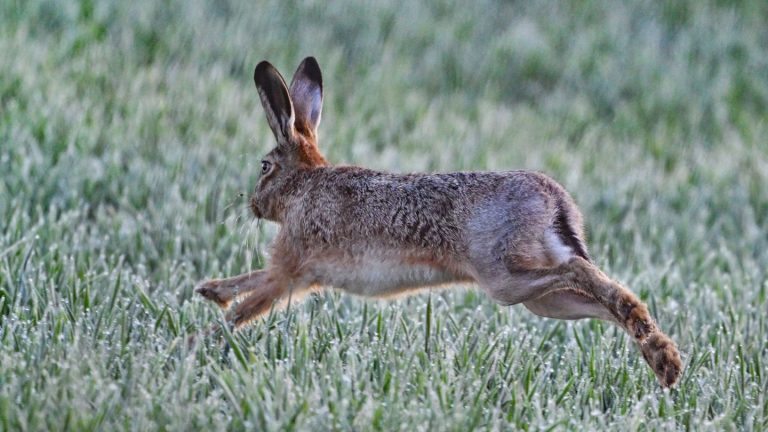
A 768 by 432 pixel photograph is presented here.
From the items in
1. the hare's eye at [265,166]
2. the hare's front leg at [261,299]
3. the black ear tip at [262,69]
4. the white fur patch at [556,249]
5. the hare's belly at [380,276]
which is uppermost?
the black ear tip at [262,69]

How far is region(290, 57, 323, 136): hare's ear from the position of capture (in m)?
5.42

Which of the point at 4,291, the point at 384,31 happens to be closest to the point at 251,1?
the point at 384,31

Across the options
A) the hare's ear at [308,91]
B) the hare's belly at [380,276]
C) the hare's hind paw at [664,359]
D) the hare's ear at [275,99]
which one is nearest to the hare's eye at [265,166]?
the hare's ear at [275,99]

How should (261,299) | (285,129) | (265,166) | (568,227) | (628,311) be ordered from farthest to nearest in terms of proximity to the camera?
1. (265,166)
2. (285,129)
3. (261,299)
4. (568,227)
5. (628,311)

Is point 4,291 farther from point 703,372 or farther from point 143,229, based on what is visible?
point 703,372

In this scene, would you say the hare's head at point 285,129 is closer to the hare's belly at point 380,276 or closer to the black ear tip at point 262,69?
the black ear tip at point 262,69

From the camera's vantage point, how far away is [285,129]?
507 cm

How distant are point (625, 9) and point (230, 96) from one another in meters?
5.03

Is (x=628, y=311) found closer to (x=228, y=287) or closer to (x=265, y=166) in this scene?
(x=228, y=287)

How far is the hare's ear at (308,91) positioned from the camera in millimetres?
5418

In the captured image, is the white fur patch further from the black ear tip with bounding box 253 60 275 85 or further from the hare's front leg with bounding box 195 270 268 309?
the black ear tip with bounding box 253 60 275 85

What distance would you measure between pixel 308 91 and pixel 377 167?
7.13 ft

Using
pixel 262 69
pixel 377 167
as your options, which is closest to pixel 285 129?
pixel 262 69

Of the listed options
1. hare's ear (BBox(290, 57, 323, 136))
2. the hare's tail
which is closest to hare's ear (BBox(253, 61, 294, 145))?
hare's ear (BBox(290, 57, 323, 136))
